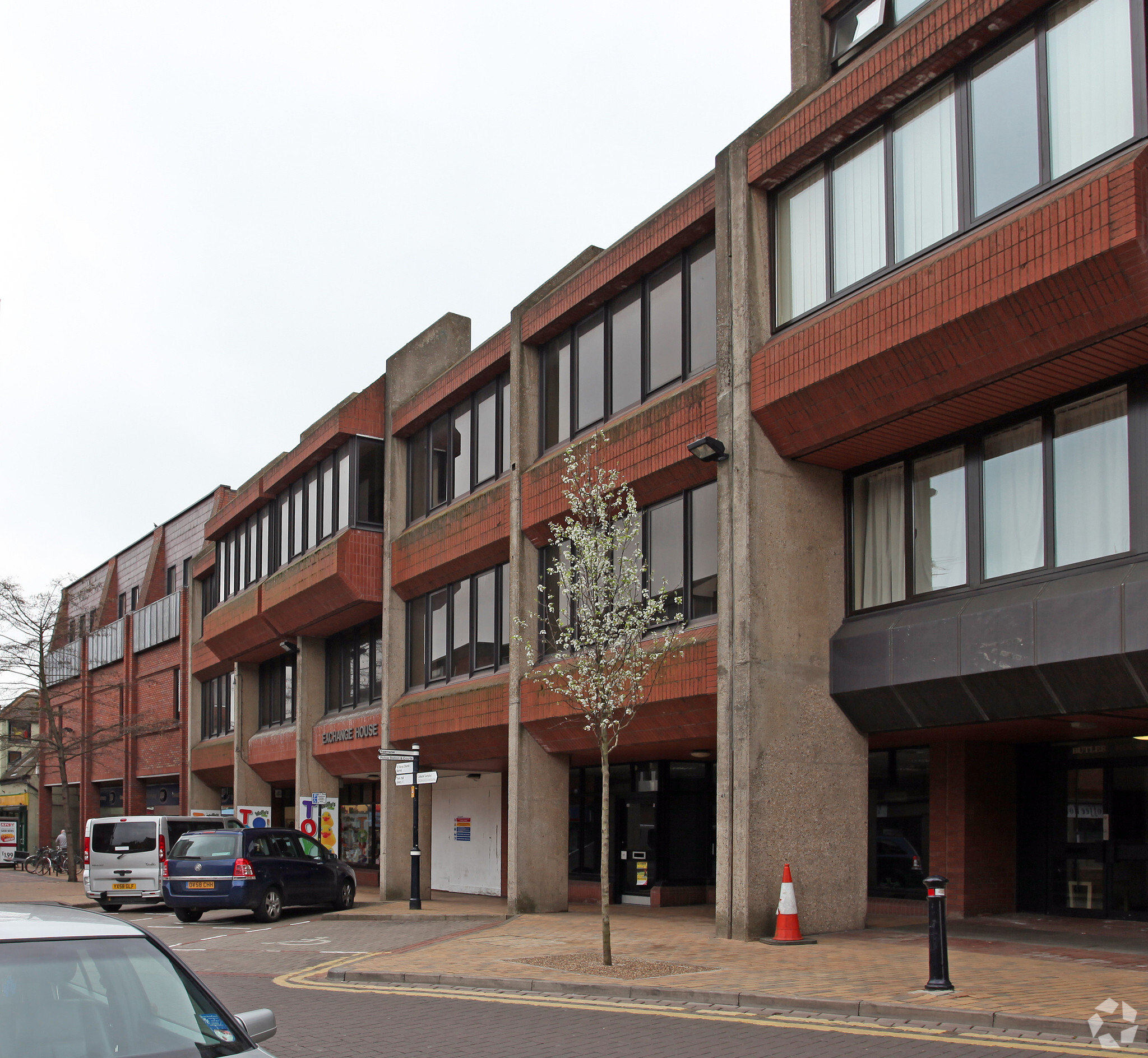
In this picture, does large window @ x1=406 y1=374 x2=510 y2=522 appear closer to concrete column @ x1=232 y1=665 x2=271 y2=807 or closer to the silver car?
concrete column @ x1=232 y1=665 x2=271 y2=807

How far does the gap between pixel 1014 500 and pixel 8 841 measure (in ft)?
180

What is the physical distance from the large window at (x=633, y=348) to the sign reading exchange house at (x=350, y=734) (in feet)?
30.3

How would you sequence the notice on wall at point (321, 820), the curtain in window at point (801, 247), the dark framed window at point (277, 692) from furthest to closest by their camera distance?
the dark framed window at point (277, 692) < the notice on wall at point (321, 820) < the curtain in window at point (801, 247)

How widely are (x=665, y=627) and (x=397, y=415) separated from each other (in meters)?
11.5

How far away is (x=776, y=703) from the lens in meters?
15.8

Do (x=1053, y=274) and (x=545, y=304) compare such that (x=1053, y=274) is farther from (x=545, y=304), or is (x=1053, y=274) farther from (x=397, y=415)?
(x=397, y=415)

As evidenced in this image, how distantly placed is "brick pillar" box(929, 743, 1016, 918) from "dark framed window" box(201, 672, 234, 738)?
26448 mm

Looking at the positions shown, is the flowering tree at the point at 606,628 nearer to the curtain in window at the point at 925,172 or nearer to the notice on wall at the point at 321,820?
the curtain in window at the point at 925,172

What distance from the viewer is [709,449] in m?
16.2

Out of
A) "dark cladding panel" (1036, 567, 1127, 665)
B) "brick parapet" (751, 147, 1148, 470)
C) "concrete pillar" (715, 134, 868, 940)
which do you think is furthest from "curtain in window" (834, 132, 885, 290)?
"dark cladding panel" (1036, 567, 1127, 665)

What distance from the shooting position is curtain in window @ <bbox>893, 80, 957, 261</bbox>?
14.1 m

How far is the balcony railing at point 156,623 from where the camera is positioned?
1837 inches

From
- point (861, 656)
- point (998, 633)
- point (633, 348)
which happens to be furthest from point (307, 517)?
point (998, 633)

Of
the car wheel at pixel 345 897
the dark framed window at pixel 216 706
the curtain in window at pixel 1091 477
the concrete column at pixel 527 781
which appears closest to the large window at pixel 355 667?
the car wheel at pixel 345 897
